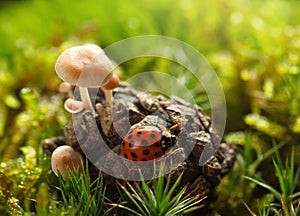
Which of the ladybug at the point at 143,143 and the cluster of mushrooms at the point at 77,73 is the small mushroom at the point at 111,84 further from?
the ladybug at the point at 143,143

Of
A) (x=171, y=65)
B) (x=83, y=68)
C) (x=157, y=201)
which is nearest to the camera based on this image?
(x=157, y=201)

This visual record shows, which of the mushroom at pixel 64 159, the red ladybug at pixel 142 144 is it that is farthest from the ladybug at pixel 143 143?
the mushroom at pixel 64 159

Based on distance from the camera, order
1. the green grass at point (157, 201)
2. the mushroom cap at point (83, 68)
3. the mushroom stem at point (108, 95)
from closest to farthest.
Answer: the green grass at point (157, 201)
the mushroom cap at point (83, 68)
the mushroom stem at point (108, 95)

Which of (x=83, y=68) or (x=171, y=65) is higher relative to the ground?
(x=83, y=68)

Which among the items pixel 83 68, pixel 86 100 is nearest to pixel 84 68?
pixel 83 68

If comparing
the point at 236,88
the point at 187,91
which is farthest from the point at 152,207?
the point at 236,88

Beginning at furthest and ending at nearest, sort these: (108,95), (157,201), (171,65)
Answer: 1. (171,65)
2. (108,95)
3. (157,201)

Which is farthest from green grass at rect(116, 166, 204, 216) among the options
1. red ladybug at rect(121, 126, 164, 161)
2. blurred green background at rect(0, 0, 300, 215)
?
blurred green background at rect(0, 0, 300, 215)

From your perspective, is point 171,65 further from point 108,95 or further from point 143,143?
point 143,143
